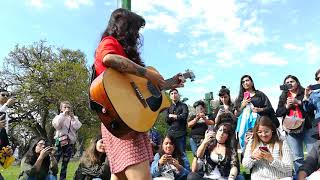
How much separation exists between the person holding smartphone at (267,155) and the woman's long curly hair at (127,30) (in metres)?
2.52

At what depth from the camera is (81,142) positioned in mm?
43781

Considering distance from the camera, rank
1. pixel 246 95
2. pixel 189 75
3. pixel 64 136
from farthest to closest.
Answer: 1. pixel 64 136
2. pixel 246 95
3. pixel 189 75

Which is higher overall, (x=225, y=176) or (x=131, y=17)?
(x=131, y=17)

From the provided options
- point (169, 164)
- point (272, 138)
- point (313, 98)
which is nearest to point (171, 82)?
point (272, 138)

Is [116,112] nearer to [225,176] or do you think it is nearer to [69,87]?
[225,176]

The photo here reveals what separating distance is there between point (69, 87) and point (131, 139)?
110 ft

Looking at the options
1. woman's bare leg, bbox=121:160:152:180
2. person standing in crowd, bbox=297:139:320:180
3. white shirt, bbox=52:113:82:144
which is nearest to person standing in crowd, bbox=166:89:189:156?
white shirt, bbox=52:113:82:144

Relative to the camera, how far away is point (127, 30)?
306 cm

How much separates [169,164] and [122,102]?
136 inches

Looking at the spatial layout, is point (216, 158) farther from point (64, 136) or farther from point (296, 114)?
point (64, 136)

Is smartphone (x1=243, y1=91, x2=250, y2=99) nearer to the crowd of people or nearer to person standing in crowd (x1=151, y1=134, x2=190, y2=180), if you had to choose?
the crowd of people

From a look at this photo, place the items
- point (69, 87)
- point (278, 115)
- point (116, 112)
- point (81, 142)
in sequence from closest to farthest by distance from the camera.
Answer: point (116, 112) → point (278, 115) → point (69, 87) → point (81, 142)

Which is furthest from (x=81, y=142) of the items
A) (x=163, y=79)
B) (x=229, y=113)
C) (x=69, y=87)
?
(x=163, y=79)

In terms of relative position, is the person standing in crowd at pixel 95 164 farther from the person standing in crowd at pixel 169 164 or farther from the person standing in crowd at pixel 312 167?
the person standing in crowd at pixel 312 167
